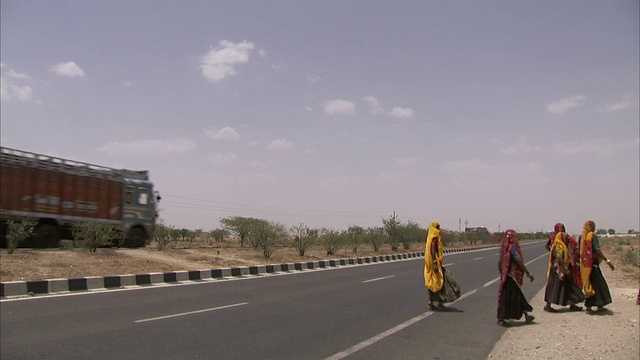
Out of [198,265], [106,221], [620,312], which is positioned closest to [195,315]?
[620,312]

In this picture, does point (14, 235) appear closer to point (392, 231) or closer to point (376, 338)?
point (376, 338)

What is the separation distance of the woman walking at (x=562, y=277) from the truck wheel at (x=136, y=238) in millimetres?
17510

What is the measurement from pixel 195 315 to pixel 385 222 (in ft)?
106

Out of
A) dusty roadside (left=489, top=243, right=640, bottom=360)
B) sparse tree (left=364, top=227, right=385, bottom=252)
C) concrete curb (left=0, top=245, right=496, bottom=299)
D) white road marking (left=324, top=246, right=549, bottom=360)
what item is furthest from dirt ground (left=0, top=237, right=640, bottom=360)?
sparse tree (left=364, top=227, right=385, bottom=252)

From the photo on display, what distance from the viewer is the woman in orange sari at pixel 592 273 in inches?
378

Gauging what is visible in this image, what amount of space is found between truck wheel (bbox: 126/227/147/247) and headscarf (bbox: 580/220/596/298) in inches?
712

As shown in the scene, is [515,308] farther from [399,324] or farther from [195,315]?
[195,315]

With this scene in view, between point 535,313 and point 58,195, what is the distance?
16951 millimetres

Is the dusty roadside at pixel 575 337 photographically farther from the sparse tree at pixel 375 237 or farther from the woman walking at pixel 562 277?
the sparse tree at pixel 375 237

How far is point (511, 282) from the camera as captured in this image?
842 centimetres

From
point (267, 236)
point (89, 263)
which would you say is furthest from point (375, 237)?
point (89, 263)

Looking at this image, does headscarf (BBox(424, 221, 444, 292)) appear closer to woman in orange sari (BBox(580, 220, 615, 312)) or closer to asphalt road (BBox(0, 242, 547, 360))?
asphalt road (BBox(0, 242, 547, 360))

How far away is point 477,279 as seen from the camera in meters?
16.6

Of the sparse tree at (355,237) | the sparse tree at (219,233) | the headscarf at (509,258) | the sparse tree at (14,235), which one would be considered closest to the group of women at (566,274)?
the headscarf at (509,258)
